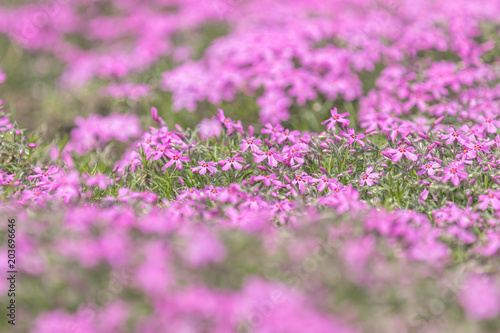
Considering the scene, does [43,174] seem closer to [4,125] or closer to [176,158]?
[4,125]

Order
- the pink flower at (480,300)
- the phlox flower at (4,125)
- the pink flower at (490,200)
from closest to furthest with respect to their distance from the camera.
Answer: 1. the pink flower at (480,300)
2. the pink flower at (490,200)
3. the phlox flower at (4,125)

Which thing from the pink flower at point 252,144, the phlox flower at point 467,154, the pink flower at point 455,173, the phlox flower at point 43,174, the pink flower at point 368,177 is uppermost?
the phlox flower at point 467,154

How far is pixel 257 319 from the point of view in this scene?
9.43 ft

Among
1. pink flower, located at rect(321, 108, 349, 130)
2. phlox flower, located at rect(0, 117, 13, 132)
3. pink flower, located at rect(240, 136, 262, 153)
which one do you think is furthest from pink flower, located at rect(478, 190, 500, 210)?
phlox flower, located at rect(0, 117, 13, 132)

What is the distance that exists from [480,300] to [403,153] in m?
1.65

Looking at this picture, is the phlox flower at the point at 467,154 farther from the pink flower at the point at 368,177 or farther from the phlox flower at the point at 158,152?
the phlox flower at the point at 158,152

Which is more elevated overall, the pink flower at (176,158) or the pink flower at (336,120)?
the pink flower at (336,120)

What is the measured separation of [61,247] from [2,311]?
0.56m

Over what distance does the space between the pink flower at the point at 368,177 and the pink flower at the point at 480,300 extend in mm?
1294

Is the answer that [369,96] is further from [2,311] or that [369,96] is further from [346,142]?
[2,311]

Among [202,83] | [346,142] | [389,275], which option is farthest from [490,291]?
[202,83]

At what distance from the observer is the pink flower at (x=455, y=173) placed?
4.09 meters

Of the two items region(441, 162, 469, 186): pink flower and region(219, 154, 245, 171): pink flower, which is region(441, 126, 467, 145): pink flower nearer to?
region(441, 162, 469, 186): pink flower

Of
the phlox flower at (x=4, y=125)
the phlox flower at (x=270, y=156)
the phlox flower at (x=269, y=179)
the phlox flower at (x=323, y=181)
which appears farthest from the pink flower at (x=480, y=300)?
the phlox flower at (x=4, y=125)
